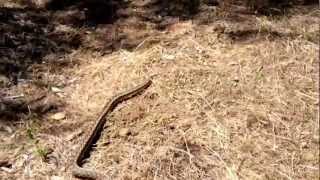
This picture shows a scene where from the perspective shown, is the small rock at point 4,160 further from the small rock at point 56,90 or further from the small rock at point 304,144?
the small rock at point 304,144

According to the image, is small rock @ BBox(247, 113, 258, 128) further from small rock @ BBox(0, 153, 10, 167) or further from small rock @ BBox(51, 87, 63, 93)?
small rock @ BBox(0, 153, 10, 167)

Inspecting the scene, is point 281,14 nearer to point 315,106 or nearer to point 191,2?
point 191,2

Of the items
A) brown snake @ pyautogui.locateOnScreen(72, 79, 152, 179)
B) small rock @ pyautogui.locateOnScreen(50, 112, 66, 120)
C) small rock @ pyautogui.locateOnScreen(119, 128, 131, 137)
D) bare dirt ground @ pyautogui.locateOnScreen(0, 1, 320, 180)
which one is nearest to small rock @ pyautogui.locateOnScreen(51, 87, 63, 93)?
bare dirt ground @ pyautogui.locateOnScreen(0, 1, 320, 180)

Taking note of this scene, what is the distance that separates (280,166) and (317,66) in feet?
3.61

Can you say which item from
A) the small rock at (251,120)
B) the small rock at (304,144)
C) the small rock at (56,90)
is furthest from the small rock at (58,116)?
the small rock at (304,144)

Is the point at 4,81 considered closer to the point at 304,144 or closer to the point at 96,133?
Answer: the point at 96,133

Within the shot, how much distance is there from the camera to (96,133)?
3.48m

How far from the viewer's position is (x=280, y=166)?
3.22 m

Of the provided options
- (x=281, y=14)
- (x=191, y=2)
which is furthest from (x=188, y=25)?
(x=281, y=14)

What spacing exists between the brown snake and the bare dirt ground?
4cm

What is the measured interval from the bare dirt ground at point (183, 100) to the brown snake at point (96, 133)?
0.04m

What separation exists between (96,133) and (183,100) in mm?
619

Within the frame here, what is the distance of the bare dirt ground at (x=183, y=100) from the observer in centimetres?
326

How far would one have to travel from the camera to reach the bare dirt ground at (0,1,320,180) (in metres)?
3.26
